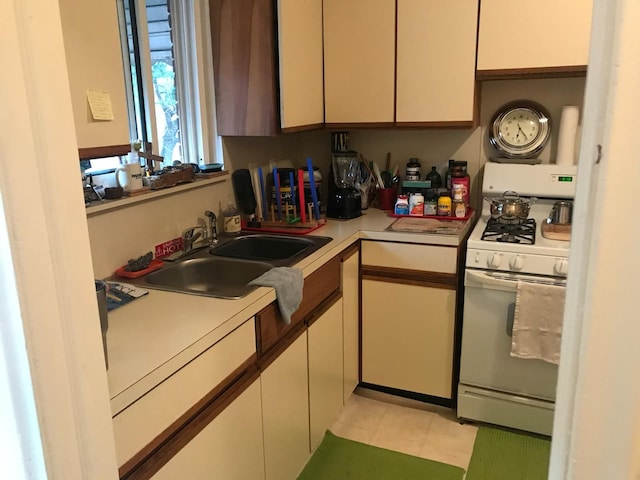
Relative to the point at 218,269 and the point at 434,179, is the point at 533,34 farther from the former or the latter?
the point at 218,269

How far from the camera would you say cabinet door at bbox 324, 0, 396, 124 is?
2518 millimetres

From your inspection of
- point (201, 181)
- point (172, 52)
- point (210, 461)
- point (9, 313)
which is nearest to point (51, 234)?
point (9, 313)

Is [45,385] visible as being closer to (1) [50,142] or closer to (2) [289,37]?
(1) [50,142]

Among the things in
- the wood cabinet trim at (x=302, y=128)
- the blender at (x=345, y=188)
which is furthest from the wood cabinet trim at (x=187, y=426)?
the blender at (x=345, y=188)

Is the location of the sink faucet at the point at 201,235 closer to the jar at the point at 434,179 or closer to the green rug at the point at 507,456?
the jar at the point at 434,179

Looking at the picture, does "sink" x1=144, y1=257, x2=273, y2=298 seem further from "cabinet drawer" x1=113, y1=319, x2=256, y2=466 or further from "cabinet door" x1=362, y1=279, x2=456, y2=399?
"cabinet door" x1=362, y1=279, x2=456, y2=399

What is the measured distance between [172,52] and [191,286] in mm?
1006

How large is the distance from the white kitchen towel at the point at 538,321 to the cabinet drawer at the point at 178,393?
117 cm

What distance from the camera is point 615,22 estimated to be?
1.68 feet

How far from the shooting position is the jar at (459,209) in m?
2.63

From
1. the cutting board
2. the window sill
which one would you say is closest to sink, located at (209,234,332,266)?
the window sill

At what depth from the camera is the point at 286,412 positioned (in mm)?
1895

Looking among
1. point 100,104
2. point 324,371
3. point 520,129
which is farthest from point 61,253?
point 520,129

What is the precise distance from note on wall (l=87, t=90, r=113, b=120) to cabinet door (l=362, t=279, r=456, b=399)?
56.0 inches
